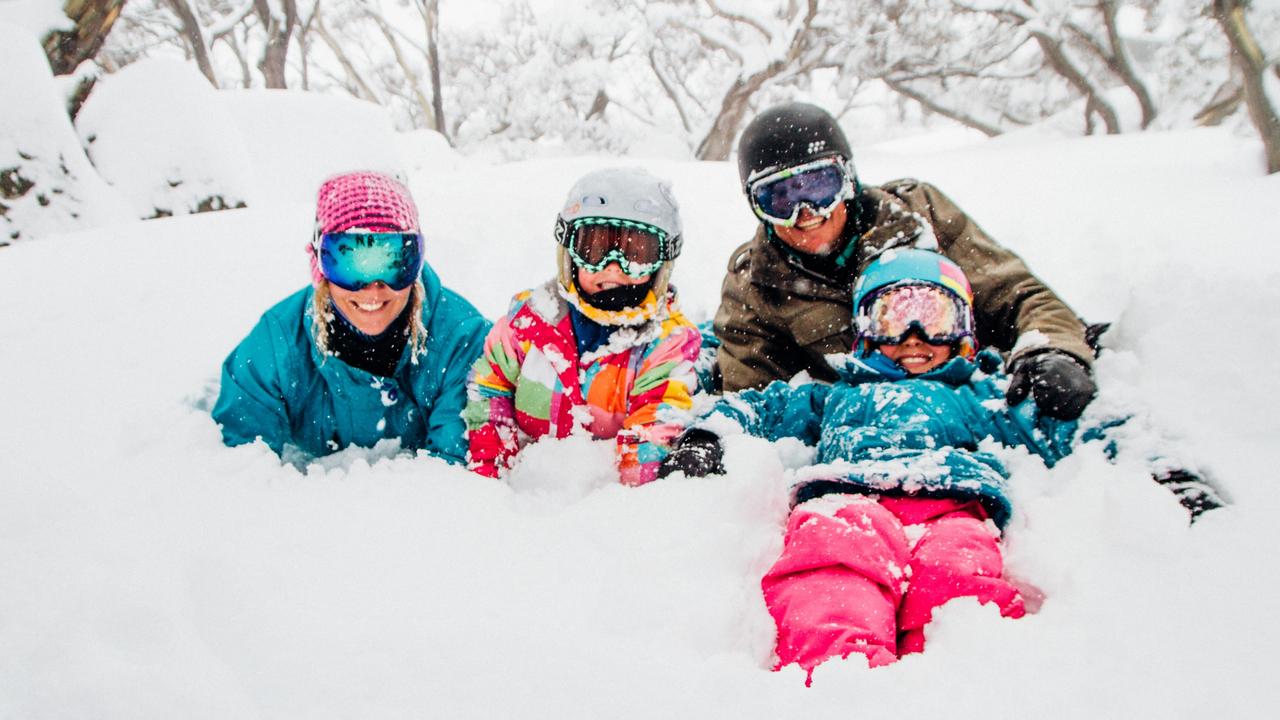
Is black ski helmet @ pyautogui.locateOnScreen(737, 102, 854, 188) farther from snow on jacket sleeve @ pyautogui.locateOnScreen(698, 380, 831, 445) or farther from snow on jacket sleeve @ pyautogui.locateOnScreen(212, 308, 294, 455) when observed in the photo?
snow on jacket sleeve @ pyautogui.locateOnScreen(212, 308, 294, 455)

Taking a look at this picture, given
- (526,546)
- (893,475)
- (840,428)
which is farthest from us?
(840,428)

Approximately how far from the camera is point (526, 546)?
1363mm

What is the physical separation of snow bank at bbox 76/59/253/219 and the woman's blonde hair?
15.6 feet

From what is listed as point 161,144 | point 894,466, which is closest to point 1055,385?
point 894,466

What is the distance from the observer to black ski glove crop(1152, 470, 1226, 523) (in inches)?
56.0

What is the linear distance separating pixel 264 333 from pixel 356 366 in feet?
0.94

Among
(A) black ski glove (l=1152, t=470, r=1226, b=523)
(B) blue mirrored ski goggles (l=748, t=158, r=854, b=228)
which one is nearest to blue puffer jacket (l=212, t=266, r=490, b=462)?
(B) blue mirrored ski goggles (l=748, t=158, r=854, b=228)

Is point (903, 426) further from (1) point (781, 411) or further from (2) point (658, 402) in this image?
(2) point (658, 402)

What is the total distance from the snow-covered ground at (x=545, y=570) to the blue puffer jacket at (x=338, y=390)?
126 mm

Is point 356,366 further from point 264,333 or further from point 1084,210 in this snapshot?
point 1084,210


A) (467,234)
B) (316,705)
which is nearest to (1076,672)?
(316,705)

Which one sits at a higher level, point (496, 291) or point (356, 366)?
point (356, 366)

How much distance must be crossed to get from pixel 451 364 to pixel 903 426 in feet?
4.53

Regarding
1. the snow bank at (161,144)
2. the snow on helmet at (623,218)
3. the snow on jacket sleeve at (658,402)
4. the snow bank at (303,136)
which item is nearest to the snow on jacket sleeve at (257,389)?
the snow on helmet at (623,218)
